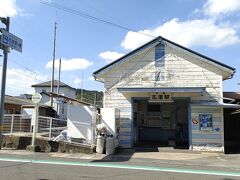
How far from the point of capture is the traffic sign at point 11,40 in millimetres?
13930

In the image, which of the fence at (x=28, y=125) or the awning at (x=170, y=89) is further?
the fence at (x=28, y=125)

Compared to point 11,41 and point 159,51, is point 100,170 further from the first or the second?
point 159,51

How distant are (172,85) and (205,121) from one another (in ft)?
9.35

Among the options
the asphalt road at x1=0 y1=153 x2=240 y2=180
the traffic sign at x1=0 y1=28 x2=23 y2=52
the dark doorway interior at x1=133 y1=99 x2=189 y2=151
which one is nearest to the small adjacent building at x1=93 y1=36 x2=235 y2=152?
the dark doorway interior at x1=133 y1=99 x2=189 y2=151

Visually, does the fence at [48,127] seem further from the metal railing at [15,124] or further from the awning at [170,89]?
the awning at [170,89]

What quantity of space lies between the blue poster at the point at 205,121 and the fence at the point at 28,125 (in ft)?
27.7

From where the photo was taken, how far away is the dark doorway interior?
21031 mm

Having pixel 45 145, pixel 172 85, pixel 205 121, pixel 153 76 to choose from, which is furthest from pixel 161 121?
pixel 45 145

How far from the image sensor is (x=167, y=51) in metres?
18.4

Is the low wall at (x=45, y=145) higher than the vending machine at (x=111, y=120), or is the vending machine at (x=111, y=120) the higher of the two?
the vending machine at (x=111, y=120)

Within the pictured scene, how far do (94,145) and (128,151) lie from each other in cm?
217

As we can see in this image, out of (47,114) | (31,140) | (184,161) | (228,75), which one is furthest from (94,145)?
(47,114)

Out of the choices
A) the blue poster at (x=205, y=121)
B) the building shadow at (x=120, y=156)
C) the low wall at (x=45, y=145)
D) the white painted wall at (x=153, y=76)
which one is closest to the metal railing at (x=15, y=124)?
the low wall at (x=45, y=145)

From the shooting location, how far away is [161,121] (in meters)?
21.4
